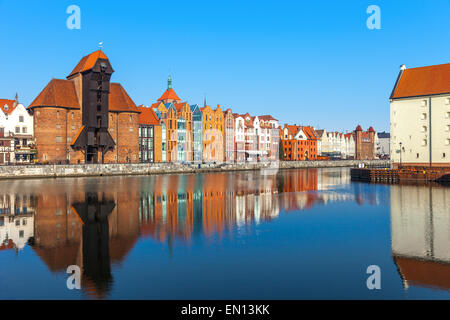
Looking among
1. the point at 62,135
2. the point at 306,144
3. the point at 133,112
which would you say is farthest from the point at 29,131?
the point at 306,144

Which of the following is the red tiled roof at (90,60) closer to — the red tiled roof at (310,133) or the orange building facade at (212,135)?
the orange building facade at (212,135)

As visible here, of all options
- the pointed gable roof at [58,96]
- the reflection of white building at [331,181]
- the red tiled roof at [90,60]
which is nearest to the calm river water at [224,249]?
the reflection of white building at [331,181]

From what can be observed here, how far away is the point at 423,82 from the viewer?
6662cm

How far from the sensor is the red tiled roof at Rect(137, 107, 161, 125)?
97438 mm

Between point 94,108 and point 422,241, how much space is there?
7136 cm

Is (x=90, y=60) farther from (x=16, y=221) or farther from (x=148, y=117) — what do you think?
(x=16, y=221)

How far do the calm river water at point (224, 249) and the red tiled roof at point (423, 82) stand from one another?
36573mm

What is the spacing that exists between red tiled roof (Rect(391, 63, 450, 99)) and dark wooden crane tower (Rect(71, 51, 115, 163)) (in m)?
54.6

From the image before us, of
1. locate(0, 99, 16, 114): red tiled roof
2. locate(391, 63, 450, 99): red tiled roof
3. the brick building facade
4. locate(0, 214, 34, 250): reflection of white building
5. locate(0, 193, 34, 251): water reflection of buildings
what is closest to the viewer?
locate(0, 214, 34, 250): reflection of white building

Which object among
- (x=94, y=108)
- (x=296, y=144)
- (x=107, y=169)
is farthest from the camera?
(x=296, y=144)

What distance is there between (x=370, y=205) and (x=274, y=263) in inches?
841

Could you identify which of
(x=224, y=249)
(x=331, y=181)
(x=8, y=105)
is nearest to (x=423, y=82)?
(x=331, y=181)

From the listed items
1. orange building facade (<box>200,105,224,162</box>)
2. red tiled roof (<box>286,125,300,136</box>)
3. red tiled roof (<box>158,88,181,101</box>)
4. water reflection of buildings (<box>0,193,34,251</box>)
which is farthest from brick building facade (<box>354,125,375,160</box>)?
water reflection of buildings (<box>0,193,34,251</box>)

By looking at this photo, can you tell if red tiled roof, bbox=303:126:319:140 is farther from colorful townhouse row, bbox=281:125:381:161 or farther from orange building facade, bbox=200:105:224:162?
orange building facade, bbox=200:105:224:162
